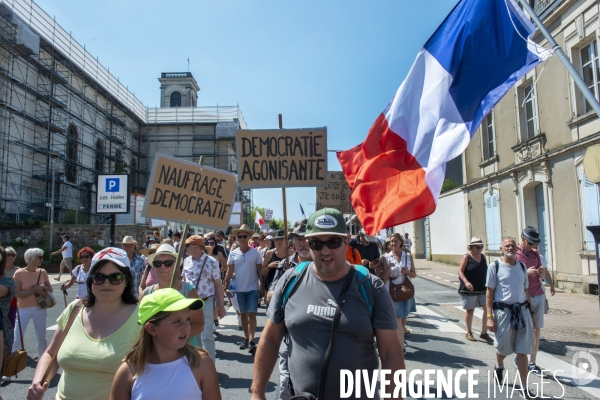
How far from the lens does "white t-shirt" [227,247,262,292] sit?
761cm

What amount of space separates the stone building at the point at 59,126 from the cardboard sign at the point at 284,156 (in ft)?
95.3

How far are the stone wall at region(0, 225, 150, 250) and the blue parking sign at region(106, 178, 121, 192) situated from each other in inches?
211

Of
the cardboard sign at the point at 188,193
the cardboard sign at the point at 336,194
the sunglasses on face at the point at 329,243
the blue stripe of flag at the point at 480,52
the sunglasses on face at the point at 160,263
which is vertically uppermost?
the blue stripe of flag at the point at 480,52

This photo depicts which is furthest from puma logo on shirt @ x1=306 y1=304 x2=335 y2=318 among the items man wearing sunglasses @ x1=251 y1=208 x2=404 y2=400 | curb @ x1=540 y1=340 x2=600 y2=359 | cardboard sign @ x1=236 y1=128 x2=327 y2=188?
curb @ x1=540 y1=340 x2=600 y2=359

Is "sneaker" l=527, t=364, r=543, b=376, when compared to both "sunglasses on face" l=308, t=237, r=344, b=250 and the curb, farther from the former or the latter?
"sunglasses on face" l=308, t=237, r=344, b=250

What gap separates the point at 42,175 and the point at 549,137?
3096cm

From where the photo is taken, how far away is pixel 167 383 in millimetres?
2502

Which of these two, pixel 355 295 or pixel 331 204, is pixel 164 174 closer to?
Answer: pixel 355 295

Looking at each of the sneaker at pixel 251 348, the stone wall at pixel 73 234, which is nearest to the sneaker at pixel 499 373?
the sneaker at pixel 251 348

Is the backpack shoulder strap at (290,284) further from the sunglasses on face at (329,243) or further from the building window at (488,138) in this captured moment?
the building window at (488,138)

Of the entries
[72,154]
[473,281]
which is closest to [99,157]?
[72,154]

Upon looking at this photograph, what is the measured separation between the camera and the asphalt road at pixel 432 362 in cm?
544

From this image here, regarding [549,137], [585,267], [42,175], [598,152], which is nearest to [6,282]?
[598,152]

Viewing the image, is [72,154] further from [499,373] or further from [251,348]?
[499,373]
